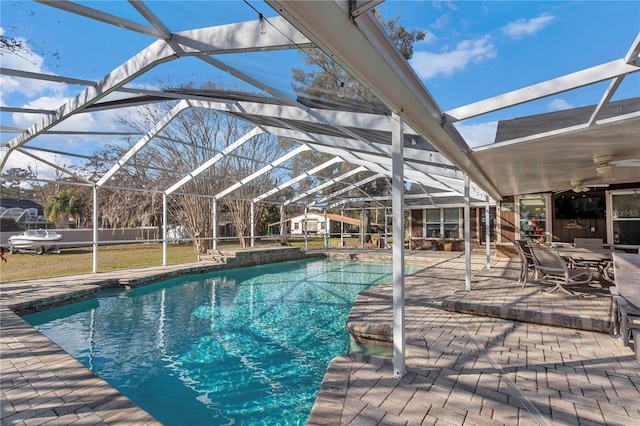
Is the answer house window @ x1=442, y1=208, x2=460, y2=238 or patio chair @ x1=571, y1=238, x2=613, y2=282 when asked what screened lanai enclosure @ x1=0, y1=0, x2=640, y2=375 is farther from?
house window @ x1=442, y1=208, x2=460, y2=238

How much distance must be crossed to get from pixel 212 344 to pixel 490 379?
4035mm

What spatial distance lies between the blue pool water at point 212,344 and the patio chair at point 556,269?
12.9 ft

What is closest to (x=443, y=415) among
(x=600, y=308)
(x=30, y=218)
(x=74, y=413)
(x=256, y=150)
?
(x=74, y=413)

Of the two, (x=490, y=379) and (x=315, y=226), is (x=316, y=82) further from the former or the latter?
(x=315, y=226)

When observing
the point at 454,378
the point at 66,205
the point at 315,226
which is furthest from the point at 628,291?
the point at 315,226

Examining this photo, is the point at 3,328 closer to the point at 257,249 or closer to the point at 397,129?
the point at 397,129

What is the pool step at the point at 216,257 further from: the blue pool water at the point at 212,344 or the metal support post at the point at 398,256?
the metal support post at the point at 398,256

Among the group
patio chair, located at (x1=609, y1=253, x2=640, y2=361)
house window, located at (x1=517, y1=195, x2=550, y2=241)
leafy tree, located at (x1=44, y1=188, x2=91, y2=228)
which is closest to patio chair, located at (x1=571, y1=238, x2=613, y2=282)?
patio chair, located at (x1=609, y1=253, x2=640, y2=361)

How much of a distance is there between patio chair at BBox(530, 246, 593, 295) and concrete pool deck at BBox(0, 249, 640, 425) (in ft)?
1.67

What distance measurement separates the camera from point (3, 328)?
4848 millimetres

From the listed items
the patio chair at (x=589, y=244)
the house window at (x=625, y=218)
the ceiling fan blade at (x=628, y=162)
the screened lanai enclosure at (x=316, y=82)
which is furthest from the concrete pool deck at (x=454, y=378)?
the house window at (x=625, y=218)

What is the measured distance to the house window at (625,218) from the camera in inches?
379

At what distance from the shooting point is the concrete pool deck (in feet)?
8.09

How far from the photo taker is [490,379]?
296 cm
